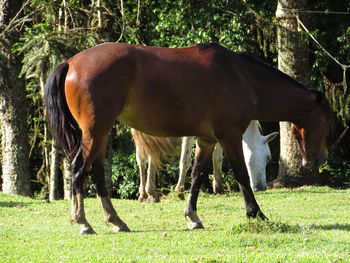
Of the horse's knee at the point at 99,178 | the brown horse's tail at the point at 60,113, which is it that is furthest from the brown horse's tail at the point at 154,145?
the brown horse's tail at the point at 60,113

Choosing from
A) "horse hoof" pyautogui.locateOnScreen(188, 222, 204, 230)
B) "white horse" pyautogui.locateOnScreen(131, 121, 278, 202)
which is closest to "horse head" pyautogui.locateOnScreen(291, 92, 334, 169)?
"horse hoof" pyautogui.locateOnScreen(188, 222, 204, 230)

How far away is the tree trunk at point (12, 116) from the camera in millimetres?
15047

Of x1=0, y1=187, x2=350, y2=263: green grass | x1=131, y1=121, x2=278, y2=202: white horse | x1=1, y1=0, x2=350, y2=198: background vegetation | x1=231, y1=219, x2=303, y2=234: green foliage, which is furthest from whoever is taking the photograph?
x1=1, y1=0, x2=350, y2=198: background vegetation

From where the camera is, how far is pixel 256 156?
42.1 feet

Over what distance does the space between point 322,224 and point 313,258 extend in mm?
2611

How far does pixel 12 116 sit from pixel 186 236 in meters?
8.80

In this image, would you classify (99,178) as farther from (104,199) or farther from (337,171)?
(337,171)

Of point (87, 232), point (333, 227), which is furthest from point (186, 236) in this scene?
point (333, 227)

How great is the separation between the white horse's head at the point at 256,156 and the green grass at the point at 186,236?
1731mm

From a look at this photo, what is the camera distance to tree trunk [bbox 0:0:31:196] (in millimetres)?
15047

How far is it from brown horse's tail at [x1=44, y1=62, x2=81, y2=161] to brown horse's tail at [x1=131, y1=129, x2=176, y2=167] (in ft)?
15.6

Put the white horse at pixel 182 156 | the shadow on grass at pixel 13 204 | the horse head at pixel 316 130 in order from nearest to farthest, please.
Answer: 1. the horse head at pixel 316 130
2. the shadow on grass at pixel 13 204
3. the white horse at pixel 182 156

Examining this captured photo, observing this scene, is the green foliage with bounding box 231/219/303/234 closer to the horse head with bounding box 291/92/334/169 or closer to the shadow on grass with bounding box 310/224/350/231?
the shadow on grass with bounding box 310/224/350/231

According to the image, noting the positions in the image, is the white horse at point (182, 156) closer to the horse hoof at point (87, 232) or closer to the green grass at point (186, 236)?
the green grass at point (186, 236)
